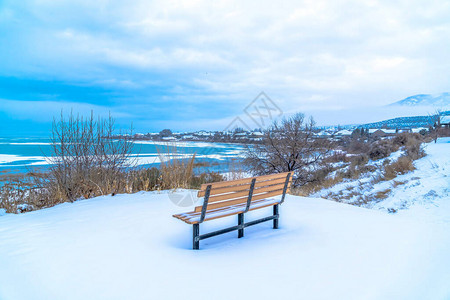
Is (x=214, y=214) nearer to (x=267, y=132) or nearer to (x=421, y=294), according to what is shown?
(x=421, y=294)

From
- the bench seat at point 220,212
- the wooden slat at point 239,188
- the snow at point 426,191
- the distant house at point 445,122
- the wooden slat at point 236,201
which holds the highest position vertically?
the distant house at point 445,122

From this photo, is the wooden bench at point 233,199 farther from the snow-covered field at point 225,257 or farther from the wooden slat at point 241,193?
the snow-covered field at point 225,257

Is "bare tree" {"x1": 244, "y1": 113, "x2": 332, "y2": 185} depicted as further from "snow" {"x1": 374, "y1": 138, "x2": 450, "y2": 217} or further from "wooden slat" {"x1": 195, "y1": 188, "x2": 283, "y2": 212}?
"wooden slat" {"x1": 195, "y1": 188, "x2": 283, "y2": 212}

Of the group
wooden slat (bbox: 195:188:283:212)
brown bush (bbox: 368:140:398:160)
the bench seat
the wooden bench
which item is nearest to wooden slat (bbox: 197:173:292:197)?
the wooden bench

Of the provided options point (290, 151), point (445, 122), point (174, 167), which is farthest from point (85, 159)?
point (445, 122)

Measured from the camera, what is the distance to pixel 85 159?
737cm

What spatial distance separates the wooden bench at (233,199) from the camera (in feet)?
10.5

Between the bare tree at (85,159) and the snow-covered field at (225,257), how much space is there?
189 cm

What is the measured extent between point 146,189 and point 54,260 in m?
4.42

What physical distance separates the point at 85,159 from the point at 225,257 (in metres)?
5.79

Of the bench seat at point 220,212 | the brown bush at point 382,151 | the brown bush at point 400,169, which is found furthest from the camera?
the brown bush at point 382,151

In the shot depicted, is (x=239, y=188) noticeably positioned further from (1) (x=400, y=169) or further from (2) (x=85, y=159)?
(1) (x=400, y=169)

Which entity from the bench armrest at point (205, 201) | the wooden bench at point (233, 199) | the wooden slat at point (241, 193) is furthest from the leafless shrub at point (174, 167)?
the bench armrest at point (205, 201)

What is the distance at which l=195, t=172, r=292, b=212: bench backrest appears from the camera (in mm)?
3225
